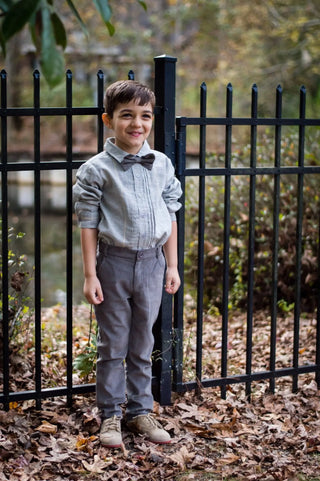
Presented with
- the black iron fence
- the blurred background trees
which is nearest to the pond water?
the black iron fence

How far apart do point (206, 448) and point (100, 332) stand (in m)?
0.77

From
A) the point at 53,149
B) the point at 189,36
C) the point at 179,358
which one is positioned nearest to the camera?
the point at 179,358

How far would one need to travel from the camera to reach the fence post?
3.50m

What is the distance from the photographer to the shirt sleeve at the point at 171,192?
133 inches

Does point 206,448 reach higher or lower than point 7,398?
lower

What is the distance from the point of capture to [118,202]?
10.3ft

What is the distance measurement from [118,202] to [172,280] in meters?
0.53

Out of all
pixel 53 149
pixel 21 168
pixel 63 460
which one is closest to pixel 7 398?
pixel 63 460

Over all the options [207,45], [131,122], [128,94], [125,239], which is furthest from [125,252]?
[207,45]

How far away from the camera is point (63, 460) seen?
10.3 feet

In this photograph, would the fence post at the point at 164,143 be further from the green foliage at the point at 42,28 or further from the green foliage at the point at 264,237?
the green foliage at the point at 264,237

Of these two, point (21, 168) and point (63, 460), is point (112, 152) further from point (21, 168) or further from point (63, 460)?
point (63, 460)

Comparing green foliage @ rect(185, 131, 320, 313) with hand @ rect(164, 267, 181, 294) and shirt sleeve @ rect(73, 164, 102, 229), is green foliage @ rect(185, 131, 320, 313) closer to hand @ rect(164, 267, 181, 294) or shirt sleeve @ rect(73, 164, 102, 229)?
hand @ rect(164, 267, 181, 294)

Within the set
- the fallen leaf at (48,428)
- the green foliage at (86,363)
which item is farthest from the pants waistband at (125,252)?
the fallen leaf at (48,428)
